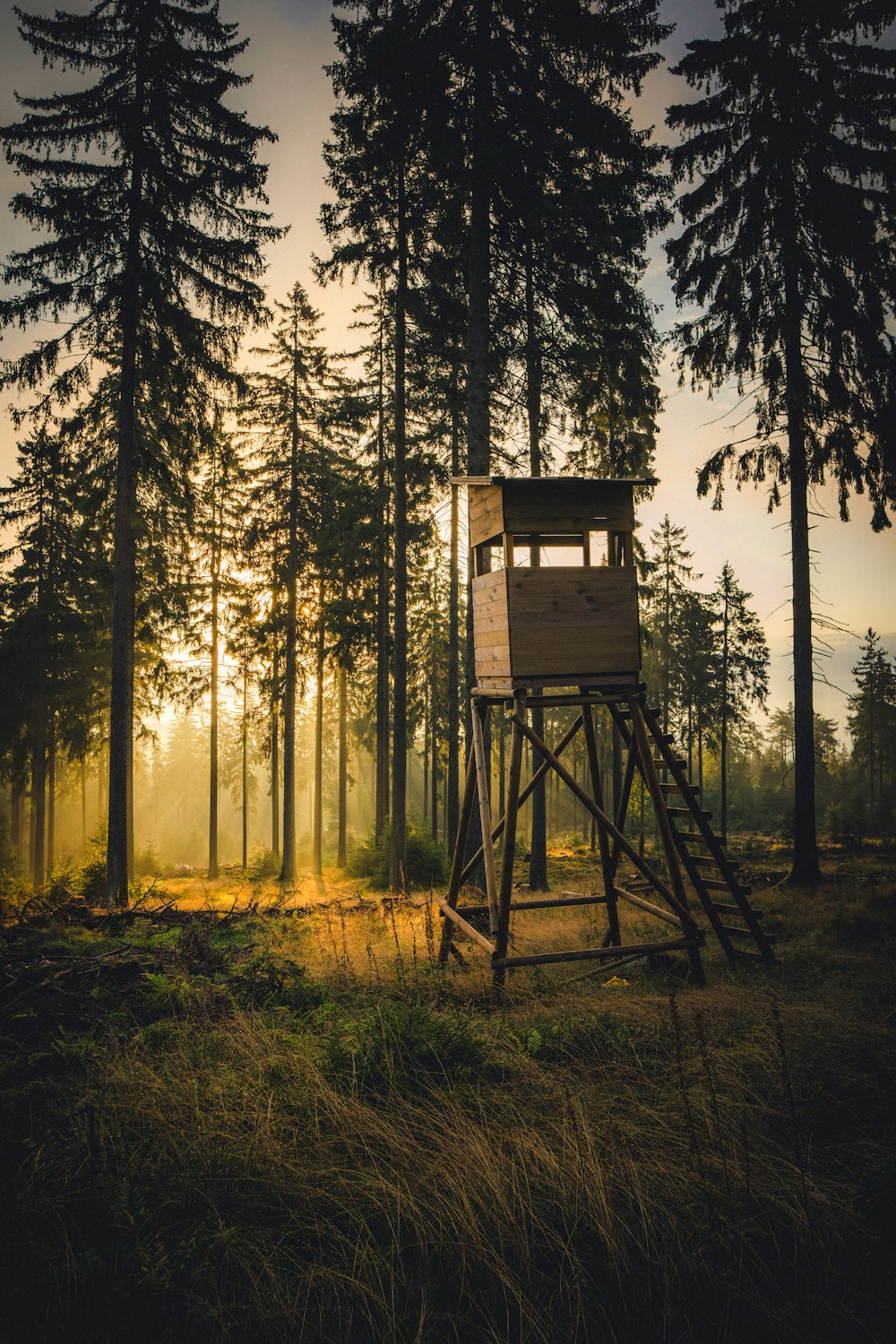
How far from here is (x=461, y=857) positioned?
25.4ft

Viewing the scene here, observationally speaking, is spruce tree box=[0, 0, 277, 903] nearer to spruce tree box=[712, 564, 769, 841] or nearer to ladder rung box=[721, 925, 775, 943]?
ladder rung box=[721, 925, 775, 943]

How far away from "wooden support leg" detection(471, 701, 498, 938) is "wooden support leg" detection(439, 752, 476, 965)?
0.50 m

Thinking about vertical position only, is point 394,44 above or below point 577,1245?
above

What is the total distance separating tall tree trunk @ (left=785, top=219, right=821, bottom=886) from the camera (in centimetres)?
1162

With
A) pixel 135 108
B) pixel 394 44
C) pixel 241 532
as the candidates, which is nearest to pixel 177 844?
pixel 241 532

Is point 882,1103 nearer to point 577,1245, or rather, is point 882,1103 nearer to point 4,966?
point 577,1245

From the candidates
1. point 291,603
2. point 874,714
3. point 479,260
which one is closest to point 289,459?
point 291,603

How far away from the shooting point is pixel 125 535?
38.2 feet

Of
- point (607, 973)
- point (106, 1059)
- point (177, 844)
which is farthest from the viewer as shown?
Answer: point (177, 844)

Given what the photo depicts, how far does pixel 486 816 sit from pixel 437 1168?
12.2 feet

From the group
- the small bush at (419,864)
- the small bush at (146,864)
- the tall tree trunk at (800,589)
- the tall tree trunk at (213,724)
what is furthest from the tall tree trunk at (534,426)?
the small bush at (146,864)

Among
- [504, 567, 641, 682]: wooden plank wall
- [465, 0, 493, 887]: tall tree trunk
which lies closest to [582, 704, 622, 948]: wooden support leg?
[504, 567, 641, 682]: wooden plank wall

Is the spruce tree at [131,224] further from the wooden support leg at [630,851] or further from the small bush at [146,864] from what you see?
the small bush at [146,864]

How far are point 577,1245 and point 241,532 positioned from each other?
1984 cm
